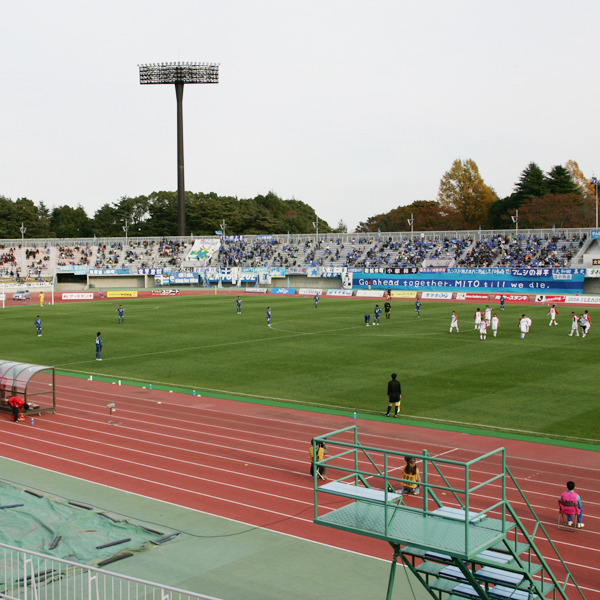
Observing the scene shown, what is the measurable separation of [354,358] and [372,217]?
337 feet

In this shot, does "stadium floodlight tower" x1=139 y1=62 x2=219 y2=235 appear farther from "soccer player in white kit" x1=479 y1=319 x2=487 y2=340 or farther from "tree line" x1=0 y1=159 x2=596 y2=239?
"soccer player in white kit" x1=479 y1=319 x2=487 y2=340

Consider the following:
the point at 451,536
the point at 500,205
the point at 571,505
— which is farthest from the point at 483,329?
the point at 500,205

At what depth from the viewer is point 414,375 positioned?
27.3 m

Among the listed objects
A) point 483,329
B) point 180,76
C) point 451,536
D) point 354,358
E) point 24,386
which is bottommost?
point 354,358

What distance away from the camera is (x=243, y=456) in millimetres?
16578

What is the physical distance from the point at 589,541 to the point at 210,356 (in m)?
23.5

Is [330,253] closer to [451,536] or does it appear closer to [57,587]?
[57,587]

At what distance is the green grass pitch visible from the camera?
22078mm

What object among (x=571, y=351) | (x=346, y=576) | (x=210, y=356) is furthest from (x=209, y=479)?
(x=571, y=351)

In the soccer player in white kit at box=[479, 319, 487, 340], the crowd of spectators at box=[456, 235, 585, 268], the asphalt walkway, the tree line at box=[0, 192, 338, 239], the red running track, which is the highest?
the tree line at box=[0, 192, 338, 239]

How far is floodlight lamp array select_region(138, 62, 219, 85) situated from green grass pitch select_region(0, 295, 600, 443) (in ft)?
190

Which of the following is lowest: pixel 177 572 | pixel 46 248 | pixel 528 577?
pixel 177 572

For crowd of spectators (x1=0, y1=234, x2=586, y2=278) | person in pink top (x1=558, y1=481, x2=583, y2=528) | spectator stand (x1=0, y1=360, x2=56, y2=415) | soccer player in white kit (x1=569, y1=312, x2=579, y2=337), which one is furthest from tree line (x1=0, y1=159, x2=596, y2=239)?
person in pink top (x1=558, y1=481, x2=583, y2=528)

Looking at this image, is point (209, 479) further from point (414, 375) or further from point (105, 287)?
point (105, 287)
